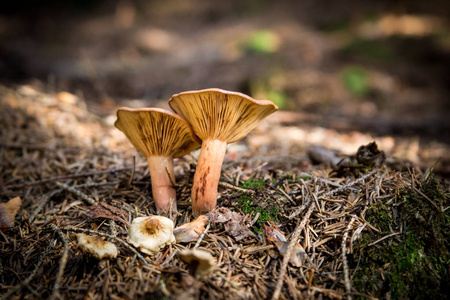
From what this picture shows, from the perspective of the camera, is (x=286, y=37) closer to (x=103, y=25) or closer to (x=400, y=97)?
(x=400, y=97)

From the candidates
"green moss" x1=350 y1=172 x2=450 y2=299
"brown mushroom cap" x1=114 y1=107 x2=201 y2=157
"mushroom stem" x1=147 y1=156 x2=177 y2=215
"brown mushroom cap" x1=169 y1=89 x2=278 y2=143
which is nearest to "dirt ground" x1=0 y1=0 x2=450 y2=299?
"green moss" x1=350 y1=172 x2=450 y2=299

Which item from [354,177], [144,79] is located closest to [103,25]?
[144,79]

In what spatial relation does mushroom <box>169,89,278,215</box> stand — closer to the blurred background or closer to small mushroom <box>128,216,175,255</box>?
small mushroom <box>128,216,175,255</box>

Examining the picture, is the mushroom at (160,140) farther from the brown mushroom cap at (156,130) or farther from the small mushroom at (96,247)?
the small mushroom at (96,247)

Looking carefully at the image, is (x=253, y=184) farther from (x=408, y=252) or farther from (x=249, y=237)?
(x=408, y=252)

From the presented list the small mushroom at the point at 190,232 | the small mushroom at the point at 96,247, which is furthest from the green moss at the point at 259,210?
the small mushroom at the point at 96,247
